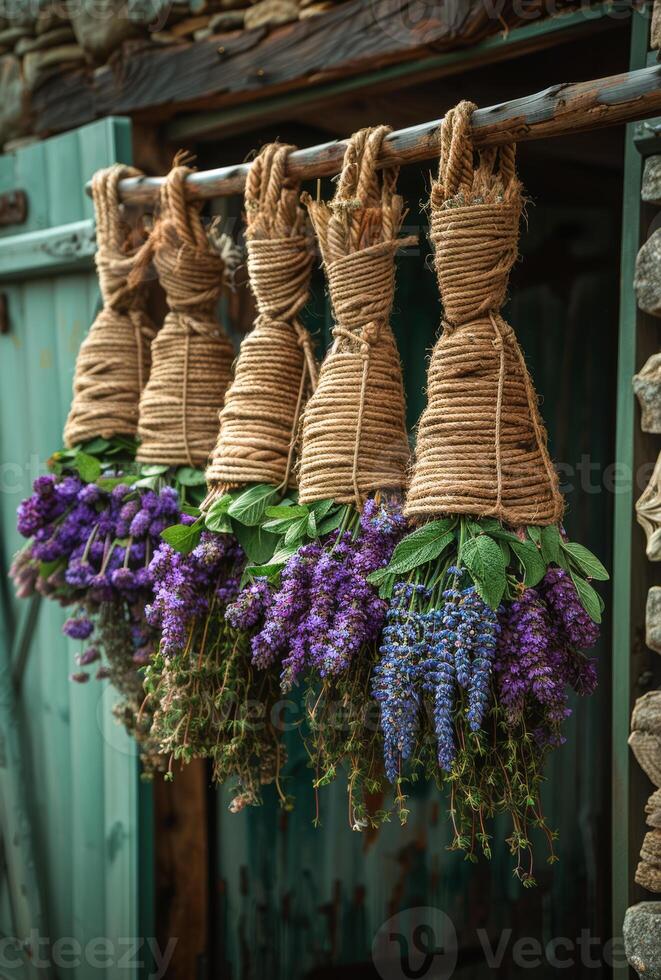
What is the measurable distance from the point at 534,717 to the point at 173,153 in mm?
1823

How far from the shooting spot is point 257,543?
170cm

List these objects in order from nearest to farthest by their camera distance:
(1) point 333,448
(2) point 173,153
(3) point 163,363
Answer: (1) point 333,448, (3) point 163,363, (2) point 173,153

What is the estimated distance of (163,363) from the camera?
2020 millimetres

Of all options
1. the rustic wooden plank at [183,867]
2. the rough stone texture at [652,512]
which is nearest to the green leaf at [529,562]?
the rough stone texture at [652,512]

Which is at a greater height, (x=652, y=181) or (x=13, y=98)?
(x=13, y=98)

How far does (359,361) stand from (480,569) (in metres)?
0.42

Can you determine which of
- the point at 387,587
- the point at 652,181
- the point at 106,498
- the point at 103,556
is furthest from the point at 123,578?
the point at 652,181

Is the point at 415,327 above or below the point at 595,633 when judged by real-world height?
above

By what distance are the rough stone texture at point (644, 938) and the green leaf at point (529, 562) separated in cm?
70

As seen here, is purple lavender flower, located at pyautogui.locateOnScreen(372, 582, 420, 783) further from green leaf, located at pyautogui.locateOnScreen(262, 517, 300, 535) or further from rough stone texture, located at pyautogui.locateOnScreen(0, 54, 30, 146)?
rough stone texture, located at pyautogui.locateOnScreen(0, 54, 30, 146)

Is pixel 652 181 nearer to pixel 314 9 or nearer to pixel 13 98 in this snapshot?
pixel 314 9

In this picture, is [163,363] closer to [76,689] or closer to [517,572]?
Result: [517,572]

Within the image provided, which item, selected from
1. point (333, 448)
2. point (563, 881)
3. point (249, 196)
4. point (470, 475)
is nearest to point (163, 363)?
point (249, 196)

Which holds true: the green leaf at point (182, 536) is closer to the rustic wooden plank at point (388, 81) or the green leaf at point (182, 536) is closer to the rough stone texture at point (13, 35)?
the rustic wooden plank at point (388, 81)
